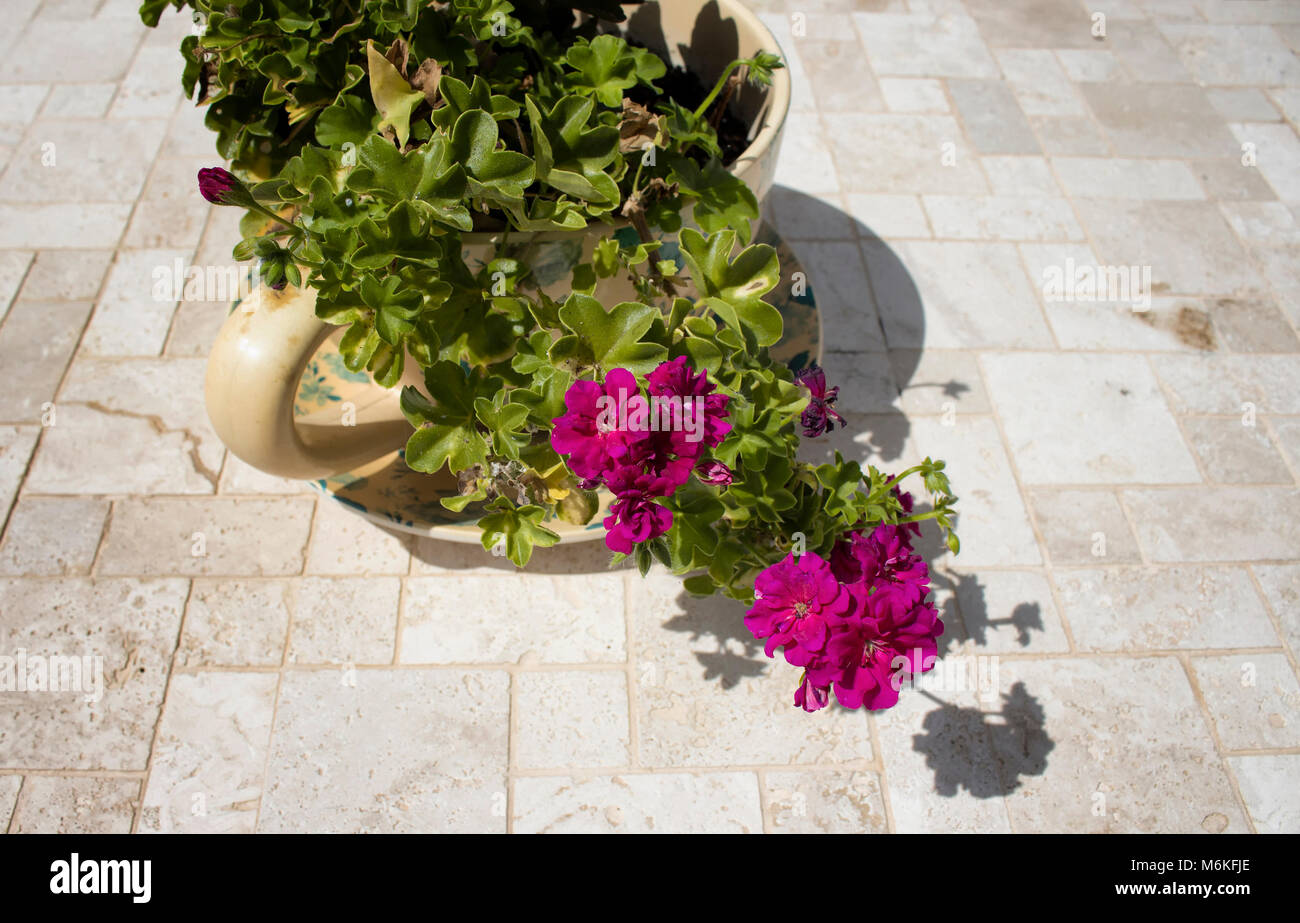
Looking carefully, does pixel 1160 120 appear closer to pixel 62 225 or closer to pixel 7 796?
pixel 62 225

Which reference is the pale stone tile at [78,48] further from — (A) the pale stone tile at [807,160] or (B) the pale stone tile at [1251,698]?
(B) the pale stone tile at [1251,698]

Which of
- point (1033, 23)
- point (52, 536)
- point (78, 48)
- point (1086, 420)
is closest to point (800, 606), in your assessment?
point (1086, 420)

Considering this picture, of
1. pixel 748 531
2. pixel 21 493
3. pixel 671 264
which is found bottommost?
pixel 21 493

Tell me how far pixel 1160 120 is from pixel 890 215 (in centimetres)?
90

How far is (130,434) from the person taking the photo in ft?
5.54

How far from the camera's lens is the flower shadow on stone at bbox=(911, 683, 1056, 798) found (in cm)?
135

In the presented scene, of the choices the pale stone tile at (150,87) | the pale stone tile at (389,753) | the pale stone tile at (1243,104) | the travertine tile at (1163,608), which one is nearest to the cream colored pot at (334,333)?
the pale stone tile at (389,753)

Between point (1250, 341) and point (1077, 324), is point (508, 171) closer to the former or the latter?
point (1077, 324)

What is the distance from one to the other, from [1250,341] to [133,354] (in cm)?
230

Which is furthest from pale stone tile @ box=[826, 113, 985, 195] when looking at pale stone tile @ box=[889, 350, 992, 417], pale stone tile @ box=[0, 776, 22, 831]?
pale stone tile @ box=[0, 776, 22, 831]

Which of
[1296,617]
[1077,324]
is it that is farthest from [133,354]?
[1296,617]
